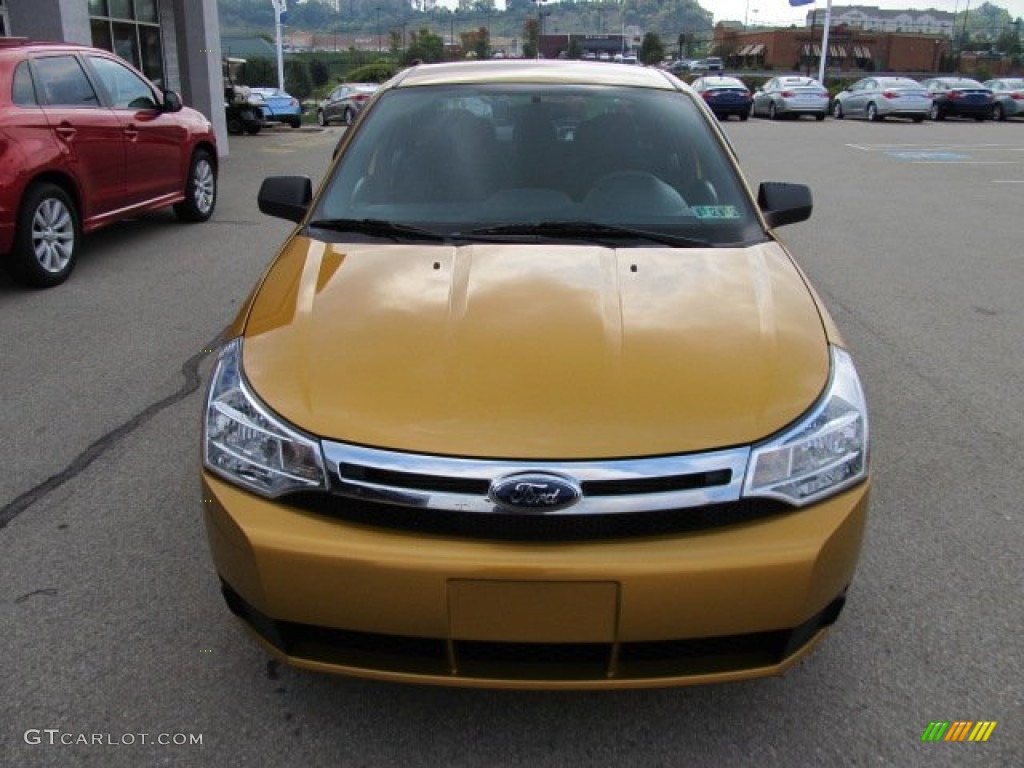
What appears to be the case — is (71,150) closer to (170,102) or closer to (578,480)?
(170,102)

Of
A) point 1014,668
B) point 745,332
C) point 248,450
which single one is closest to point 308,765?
point 248,450

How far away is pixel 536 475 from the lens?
2041 millimetres

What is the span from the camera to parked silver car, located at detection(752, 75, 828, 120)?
31.7 metres

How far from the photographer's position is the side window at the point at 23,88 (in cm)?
664

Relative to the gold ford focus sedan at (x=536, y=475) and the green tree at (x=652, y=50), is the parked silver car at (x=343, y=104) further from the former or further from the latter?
the green tree at (x=652, y=50)

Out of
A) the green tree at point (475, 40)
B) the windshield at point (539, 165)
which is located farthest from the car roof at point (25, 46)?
the green tree at point (475, 40)

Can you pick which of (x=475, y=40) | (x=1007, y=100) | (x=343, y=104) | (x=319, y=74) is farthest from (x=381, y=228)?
(x=475, y=40)

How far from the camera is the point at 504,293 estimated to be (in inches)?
Result: 105

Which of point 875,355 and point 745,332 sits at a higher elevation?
point 745,332

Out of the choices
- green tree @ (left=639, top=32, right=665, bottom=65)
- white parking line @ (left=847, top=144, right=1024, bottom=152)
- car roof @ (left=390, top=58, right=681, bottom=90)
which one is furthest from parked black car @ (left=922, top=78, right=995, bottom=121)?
green tree @ (left=639, top=32, right=665, bottom=65)

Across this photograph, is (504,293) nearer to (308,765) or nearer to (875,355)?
(308,765)

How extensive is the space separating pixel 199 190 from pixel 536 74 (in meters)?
6.81

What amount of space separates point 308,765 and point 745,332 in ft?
5.28

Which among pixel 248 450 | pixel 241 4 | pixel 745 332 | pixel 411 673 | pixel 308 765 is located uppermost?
pixel 241 4
